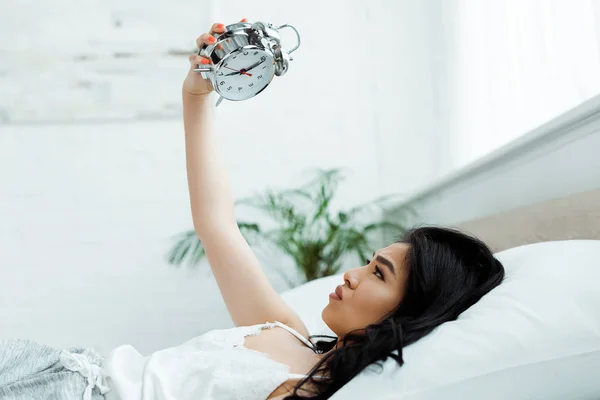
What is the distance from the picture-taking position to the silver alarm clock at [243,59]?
3.34ft

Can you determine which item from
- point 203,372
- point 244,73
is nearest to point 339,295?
point 203,372

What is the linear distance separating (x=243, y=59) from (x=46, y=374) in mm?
586

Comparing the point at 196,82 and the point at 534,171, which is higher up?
the point at 196,82

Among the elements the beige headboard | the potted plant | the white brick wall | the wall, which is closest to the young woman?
the beige headboard

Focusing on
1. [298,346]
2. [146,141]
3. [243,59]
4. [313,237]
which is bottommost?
[313,237]

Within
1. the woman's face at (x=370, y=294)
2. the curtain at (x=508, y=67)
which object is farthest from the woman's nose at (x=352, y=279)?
the curtain at (x=508, y=67)

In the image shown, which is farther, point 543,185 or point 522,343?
point 543,185

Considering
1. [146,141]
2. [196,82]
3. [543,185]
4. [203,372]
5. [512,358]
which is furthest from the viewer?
[146,141]

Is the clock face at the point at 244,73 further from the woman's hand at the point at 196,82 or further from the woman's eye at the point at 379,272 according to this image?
the woman's eye at the point at 379,272

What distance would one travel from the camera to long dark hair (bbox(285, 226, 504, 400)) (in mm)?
757

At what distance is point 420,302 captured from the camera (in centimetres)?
93

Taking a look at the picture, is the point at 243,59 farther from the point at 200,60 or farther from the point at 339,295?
the point at 339,295

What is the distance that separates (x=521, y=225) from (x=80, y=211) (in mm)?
1967

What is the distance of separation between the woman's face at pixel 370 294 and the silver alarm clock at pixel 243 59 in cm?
37
